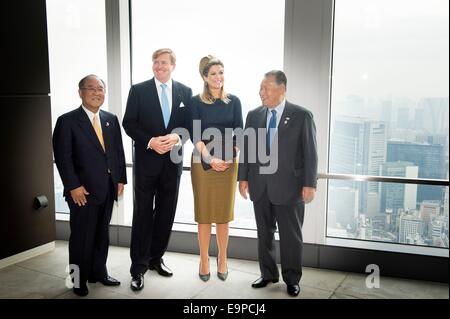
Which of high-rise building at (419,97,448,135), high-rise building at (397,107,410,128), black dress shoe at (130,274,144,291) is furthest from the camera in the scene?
high-rise building at (397,107,410,128)

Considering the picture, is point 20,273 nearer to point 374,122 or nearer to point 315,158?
point 315,158

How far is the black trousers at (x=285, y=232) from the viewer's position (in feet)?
12.5

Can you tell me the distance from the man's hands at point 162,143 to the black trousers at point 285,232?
81cm

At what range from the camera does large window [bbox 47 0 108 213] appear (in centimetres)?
495

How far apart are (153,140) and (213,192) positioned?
0.63 metres

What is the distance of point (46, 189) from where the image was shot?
484cm

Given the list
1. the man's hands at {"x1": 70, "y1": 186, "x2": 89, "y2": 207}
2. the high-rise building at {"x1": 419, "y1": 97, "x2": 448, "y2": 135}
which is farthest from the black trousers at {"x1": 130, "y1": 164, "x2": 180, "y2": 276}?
the high-rise building at {"x1": 419, "y1": 97, "x2": 448, "y2": 135}

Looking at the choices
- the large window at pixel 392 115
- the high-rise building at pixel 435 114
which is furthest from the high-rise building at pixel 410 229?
the high-rise building at pixel 435 114

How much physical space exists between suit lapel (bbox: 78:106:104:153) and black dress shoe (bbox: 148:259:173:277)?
116cm

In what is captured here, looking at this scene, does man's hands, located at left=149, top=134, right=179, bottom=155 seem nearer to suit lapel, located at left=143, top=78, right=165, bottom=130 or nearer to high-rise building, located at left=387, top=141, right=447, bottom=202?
suit lapel, located at left=143, top=78, right=165, bottom=130

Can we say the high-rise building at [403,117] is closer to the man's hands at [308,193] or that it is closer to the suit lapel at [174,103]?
the man's hands at [308,193]

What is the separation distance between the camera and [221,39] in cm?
459

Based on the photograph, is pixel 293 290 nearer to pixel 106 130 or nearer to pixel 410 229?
pixel 410 229
